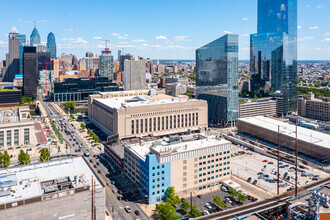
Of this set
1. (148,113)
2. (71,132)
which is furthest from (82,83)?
(148,113)

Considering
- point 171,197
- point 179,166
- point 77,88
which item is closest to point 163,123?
point 179,166

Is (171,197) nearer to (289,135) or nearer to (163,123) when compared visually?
(289,135)

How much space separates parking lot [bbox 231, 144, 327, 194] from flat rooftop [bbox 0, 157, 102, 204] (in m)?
35.1

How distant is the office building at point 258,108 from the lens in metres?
110

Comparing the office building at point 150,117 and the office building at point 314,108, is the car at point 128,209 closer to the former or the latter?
the office building at point 150,117

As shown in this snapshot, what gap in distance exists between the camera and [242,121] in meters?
93.3

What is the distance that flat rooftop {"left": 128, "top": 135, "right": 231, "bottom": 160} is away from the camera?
52431mm

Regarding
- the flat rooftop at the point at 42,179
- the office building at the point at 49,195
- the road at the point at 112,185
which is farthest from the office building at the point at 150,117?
the office building at the point at 49,195

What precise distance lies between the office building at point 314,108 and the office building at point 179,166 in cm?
7413

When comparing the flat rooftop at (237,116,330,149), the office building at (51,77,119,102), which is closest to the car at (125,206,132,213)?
the flat rooftop at (237,116,330,149)

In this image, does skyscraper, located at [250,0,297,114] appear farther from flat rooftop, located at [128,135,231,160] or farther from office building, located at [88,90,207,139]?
flat rooftop, located at [128,135,231,160]

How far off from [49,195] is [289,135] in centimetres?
6358

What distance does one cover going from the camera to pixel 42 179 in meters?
40.0

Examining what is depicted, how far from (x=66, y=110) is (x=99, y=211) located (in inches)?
4660
